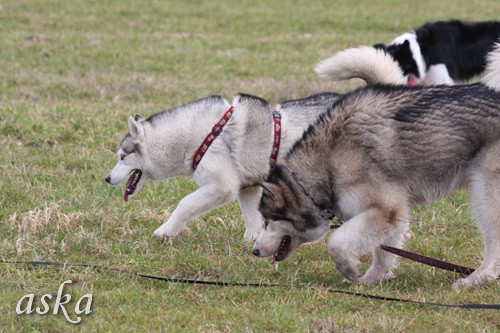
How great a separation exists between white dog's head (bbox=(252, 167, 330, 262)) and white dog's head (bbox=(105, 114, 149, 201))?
1.54 meters

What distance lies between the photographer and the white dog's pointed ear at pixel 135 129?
653 centimetres

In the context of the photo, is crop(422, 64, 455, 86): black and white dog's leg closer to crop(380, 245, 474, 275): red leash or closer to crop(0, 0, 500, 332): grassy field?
crop(0, 0, 500, 332): grassy field

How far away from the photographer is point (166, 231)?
615 cm

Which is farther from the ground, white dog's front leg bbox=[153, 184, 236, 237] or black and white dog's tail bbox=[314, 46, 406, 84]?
black and white dog's tail bbox=[314, 46, 406, 84]

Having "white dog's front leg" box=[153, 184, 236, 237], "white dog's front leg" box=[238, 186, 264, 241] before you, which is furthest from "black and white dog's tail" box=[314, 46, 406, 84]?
"white dog's front leg" box=[153, 184, 236, 237]

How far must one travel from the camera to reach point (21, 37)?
15781mm

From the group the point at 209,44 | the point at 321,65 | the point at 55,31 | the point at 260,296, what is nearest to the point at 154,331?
the point at 260,296

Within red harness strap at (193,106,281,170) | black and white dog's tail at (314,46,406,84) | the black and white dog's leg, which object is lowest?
the black and white dog's leg

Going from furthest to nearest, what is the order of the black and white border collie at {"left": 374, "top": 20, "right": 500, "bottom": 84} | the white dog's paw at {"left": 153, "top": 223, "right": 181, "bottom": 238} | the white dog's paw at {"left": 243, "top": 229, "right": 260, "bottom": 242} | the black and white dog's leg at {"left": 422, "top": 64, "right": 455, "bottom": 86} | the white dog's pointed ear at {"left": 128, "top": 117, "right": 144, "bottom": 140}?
the black and white dog's leg at {"left": 422, "top": 64, "right": 455, "bottom": 86} < the black and white border collie at {"left": 374, "top": 20, "right": 500, "bottom": 84} < the white dog's pointed ear at {"left": 128, "top": 117, "right": 144, "bottom": 140} < the white dog's paw at {"left": 243, "top": 229, "right": 260, "bottom": 242} < the white dog's paw at {"left": 153, "top": 223, "right": 181, "bottom": 238}

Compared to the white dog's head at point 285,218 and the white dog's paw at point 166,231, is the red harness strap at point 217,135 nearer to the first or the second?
the white dog's paw at point 166,231

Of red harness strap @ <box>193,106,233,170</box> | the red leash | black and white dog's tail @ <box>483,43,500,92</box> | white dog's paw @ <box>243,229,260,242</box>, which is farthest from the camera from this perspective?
red harness strap @ <box>193,106,233,170</box>

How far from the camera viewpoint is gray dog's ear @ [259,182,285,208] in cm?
532

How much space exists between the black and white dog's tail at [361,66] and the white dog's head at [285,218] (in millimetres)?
1506

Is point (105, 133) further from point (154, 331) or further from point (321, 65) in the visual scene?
point (154, 331)
